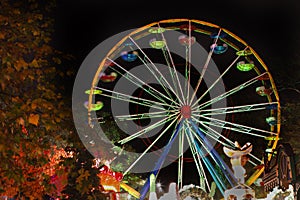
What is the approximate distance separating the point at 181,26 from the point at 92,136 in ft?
30.2

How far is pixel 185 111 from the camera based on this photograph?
13250mm

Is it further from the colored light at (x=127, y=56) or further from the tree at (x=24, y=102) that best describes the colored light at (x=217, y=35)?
the tree at (x=24, y=102)

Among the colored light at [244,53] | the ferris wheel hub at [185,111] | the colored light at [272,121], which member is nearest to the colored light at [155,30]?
Answer: the ferris wheel hub at [185,111]

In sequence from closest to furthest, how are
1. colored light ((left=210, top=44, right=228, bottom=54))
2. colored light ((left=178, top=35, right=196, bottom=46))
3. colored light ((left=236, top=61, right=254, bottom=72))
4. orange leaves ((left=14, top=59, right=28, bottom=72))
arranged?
orange leaves ((left=14, top=59, right=28, bottom=72)), colored light ((left=178, top=35, right=196, bottom=46)), colored light ((left=210, top=44, right=228, bottom=54)), colored light ((left=236, top=61, right=254, bottom=72))

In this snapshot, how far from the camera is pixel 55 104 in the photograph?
3672mm

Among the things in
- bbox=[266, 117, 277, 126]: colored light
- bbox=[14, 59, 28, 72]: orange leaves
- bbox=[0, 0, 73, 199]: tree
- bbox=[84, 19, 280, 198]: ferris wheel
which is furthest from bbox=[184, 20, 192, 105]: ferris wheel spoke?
bbox=[14, 59, 28, 72]: orange leaves

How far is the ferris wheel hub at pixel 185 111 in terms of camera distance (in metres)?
13.2

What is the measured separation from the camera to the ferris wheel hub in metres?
13.2

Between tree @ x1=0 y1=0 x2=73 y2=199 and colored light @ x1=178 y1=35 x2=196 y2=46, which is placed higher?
colored light @ x1=178 y1=35 x2=196 y2=46

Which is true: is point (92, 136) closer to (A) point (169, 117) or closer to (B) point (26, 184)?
(B) point (26, 184)

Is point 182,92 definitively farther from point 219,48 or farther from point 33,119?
point 33,119

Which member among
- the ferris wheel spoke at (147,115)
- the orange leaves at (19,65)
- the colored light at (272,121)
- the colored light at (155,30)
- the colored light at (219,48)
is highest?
the colored light at (155,30)

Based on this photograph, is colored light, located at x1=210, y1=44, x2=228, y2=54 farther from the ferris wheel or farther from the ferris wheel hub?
the ferris wheel hub

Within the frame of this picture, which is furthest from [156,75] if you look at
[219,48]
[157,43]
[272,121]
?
[272,121]
